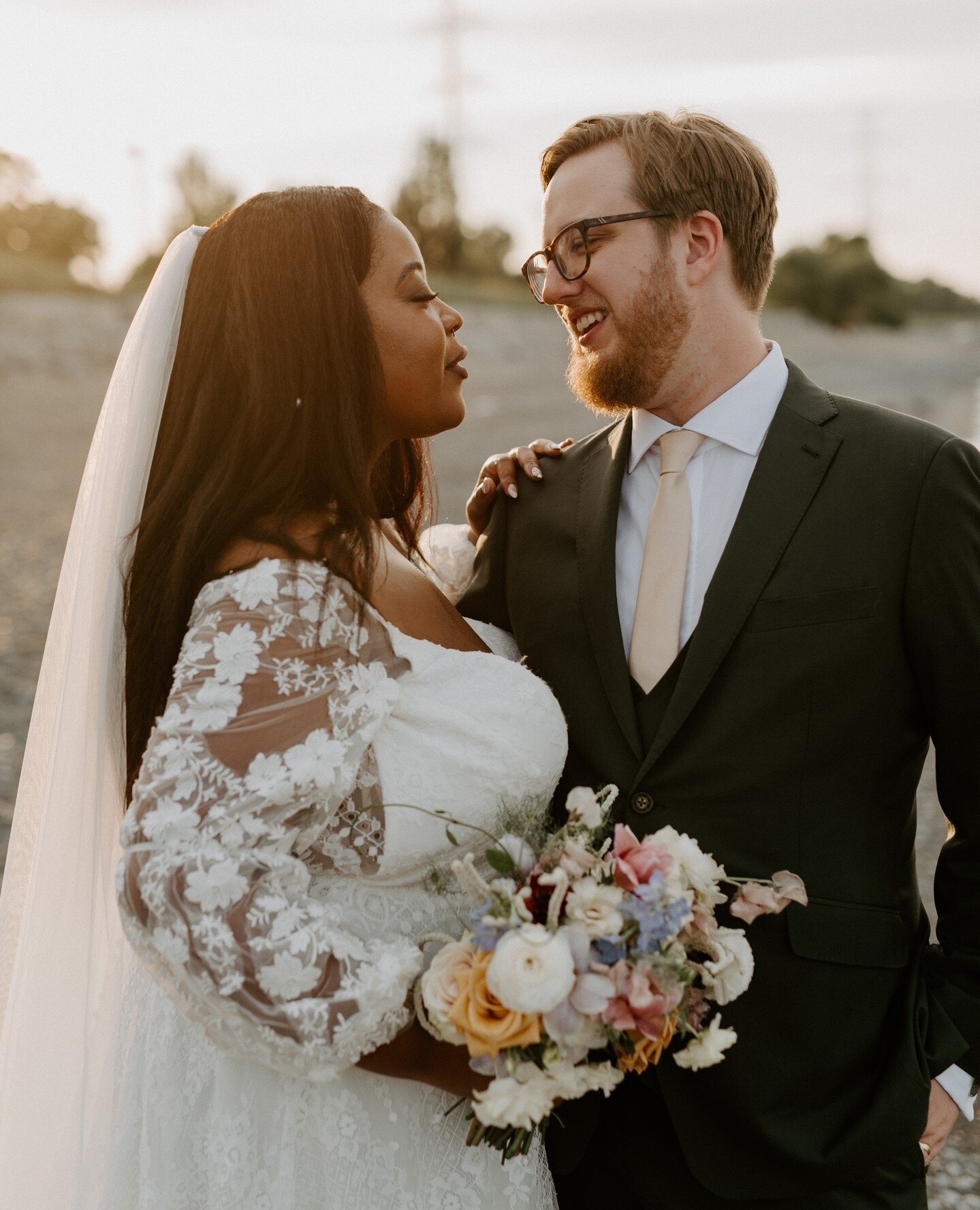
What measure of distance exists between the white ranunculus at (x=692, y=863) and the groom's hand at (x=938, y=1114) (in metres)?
0.92

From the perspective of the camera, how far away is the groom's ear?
2.90 m

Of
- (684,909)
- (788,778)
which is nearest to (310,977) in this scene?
(684,909)

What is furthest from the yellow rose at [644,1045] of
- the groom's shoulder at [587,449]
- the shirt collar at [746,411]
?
the groom's shoulder at [587,449]

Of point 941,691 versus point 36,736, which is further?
point 36,736

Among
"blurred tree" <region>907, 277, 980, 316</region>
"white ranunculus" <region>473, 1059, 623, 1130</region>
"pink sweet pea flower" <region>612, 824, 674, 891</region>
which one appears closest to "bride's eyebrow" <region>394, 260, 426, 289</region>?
"pink sweet pea flower" <region>612, 824, 674, 891</region>

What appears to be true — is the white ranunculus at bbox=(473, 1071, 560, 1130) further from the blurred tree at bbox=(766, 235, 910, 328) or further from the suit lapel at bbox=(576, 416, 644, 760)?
the blurred tree at bbox=(766, 235, 910, 328)

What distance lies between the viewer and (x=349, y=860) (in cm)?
231

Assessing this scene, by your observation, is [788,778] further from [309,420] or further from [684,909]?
[309,420]

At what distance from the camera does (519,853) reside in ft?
6.87

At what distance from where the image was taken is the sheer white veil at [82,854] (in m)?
2.51

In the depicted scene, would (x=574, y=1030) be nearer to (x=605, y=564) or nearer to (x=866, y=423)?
(x=605, y=564)

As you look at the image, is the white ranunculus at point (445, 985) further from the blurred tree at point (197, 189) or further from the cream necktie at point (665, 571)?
the blurred tree at point (197, 189)

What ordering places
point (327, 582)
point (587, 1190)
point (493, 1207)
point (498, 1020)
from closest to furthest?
point (498, 1020)
point (327, 582)
point (493, 1207)
point (587, 1190)

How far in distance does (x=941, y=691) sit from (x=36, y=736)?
2034mm
